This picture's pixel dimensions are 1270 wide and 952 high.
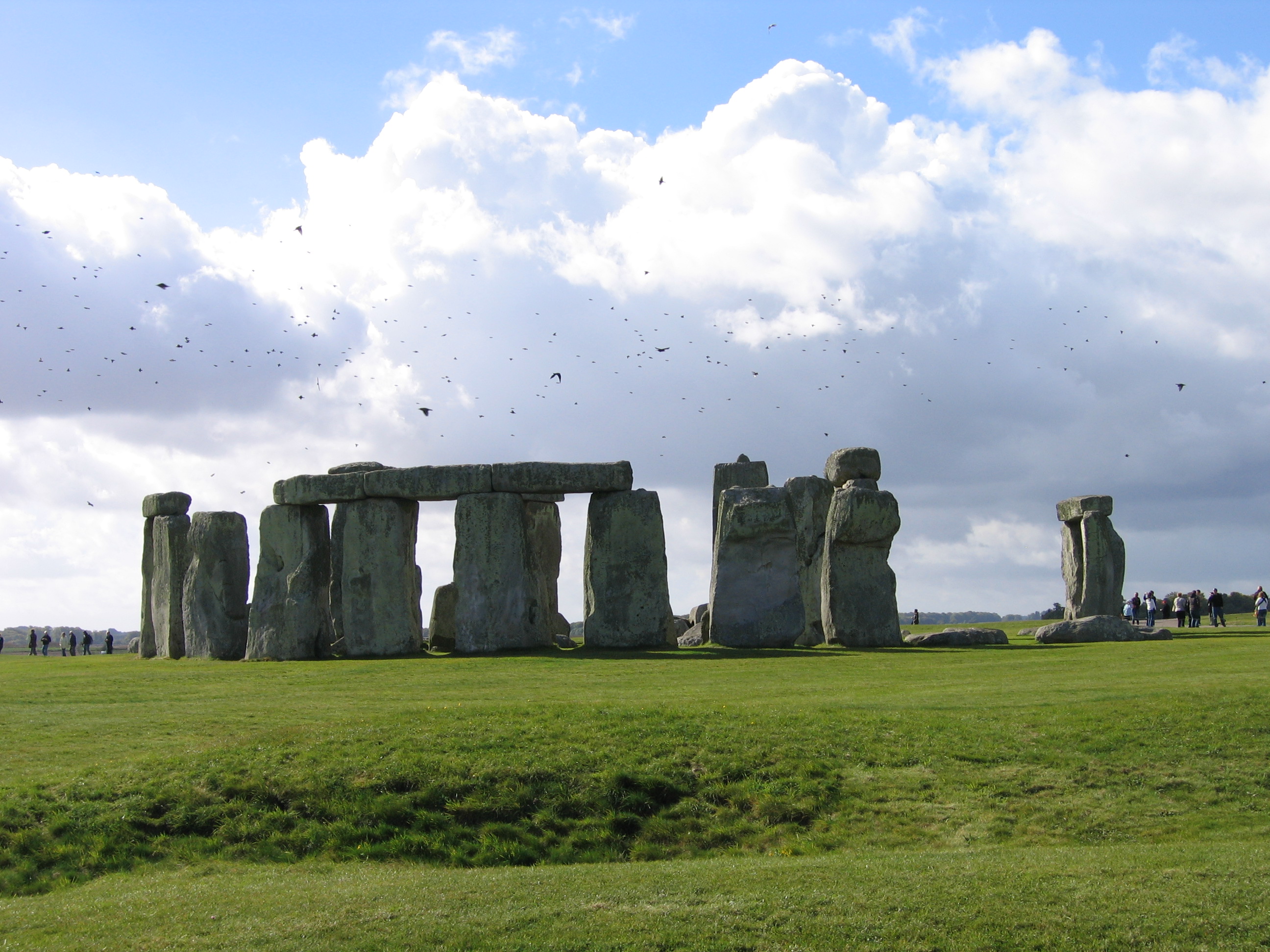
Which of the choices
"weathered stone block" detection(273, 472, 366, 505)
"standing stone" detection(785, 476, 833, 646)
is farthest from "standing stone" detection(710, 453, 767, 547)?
"weathered stone block" detection(273, 472, 366, 505)

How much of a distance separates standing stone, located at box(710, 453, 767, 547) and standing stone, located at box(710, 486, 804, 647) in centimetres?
487

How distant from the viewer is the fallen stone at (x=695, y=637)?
3281 centimetres

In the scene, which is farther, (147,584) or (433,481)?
(147,584)

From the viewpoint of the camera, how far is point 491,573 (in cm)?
2817

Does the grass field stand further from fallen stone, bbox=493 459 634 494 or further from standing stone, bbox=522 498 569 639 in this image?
standing stone, bbox=522 498 569 639

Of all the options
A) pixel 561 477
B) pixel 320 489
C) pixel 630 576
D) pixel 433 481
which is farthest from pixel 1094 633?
pixel 320 489

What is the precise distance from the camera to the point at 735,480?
33406mm

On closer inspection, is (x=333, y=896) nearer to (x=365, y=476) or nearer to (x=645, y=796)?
(x=645, y=796)

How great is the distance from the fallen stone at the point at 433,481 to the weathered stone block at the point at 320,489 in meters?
0.46

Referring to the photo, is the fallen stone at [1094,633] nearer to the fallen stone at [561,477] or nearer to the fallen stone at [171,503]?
the fallen stone at [561,477]

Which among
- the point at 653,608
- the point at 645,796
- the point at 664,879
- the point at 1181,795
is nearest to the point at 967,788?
the point at 1181,795

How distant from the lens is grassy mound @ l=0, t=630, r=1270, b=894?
13109 millimetres

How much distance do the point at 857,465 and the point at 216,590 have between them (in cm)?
1595

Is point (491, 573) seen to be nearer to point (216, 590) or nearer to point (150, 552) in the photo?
point (216, 590)
